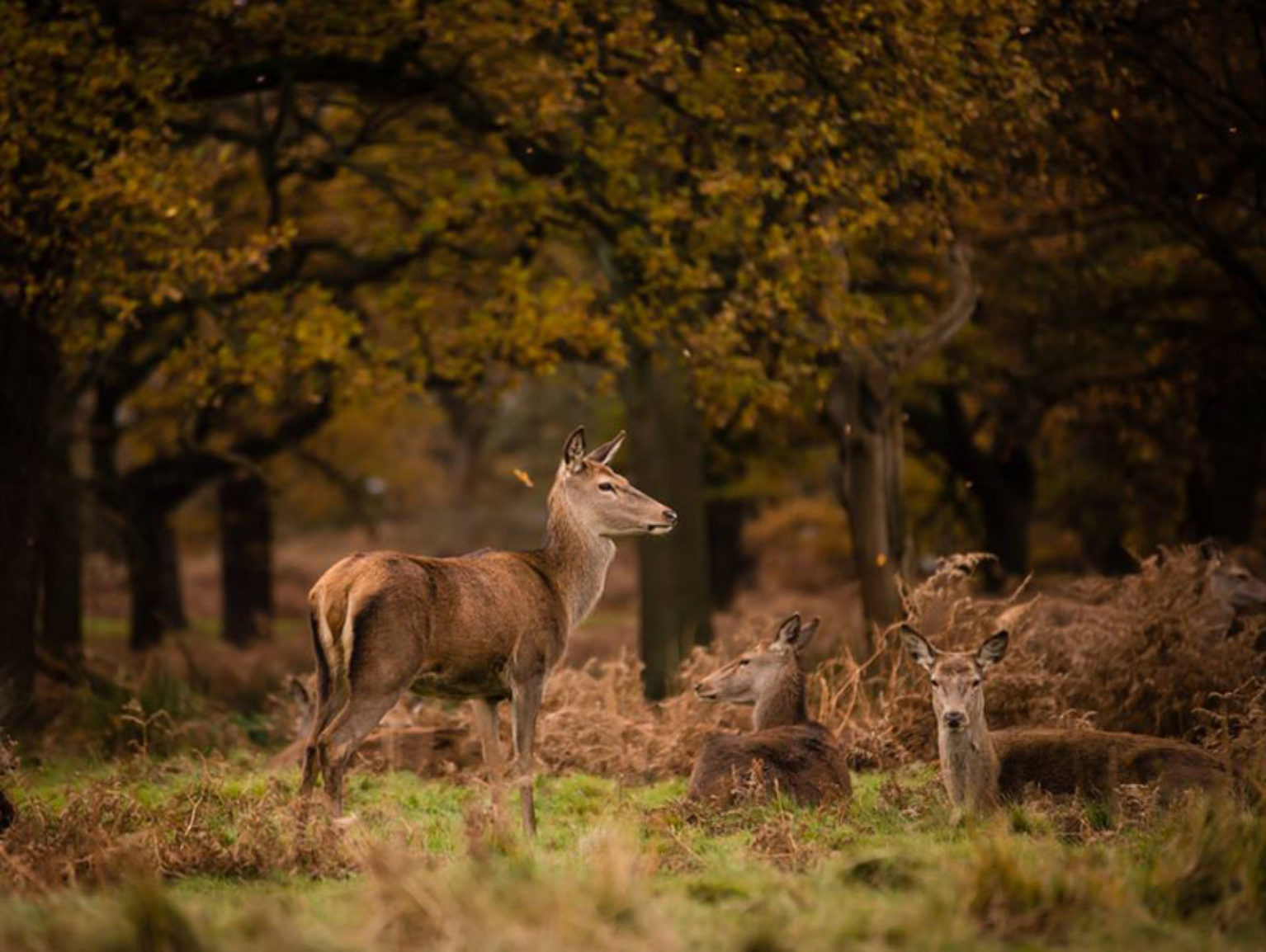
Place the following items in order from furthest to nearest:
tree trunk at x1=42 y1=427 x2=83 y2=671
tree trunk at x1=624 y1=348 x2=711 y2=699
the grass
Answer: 1. tree trunk at x1=624 y1=348 x2=711 y2=699
2. tree trunk at x1=42 y1=427 x2=83 y2=671
3. the grass

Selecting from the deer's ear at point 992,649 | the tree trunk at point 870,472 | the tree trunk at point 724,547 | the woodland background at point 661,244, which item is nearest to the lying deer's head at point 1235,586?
the woodland background at point 661,244

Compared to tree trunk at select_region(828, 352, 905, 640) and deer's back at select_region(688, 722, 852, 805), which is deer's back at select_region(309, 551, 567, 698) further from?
tree trunk at select_region(828, 352, 905, 640)

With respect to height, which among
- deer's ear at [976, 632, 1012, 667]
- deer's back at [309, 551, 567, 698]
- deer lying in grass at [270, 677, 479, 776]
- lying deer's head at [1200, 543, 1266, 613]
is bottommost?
deer lying in grass at [270, 677, 479, 776]

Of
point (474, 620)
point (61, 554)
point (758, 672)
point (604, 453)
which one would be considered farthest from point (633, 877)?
point (61, 554)

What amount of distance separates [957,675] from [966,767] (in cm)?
54

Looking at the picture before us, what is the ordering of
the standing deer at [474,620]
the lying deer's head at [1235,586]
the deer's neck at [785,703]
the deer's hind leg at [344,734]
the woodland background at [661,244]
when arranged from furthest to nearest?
the lying deer's head at [1235,586]
the woodland background at [661,244]
the deer's neck at [785,703]
the standing deer at [474,620]
the deer's hind leg at [344,734]

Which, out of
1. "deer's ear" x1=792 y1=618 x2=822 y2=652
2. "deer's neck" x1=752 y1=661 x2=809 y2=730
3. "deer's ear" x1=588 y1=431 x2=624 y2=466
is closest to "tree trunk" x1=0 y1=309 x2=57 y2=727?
"deer's ear" x1=588 y1=431 x2=624 y2=466

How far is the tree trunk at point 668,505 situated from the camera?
19422mm

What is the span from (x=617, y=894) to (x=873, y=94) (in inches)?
391

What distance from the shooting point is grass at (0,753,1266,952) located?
6.04 metres

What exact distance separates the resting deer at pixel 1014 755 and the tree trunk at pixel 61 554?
12.2 meters

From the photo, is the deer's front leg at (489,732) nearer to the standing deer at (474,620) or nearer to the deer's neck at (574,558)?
the standing deer at (474,620)

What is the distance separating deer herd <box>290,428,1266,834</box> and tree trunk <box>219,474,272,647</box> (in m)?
18.6

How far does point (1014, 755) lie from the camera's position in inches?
389
